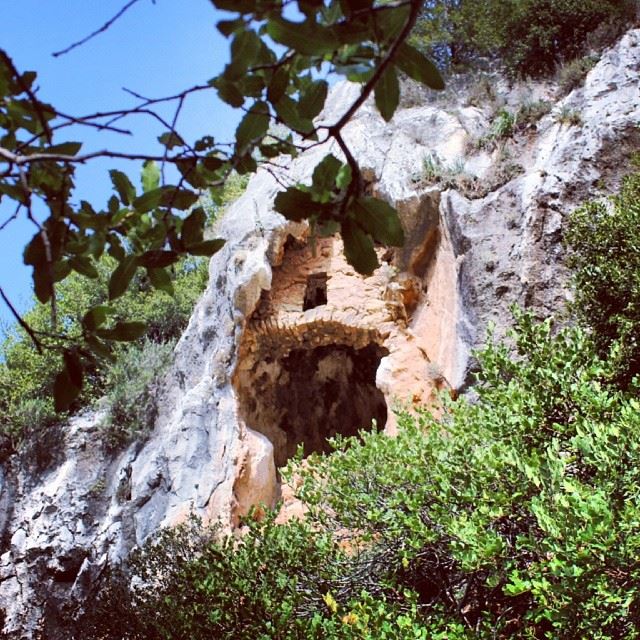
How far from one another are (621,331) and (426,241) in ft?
14.0

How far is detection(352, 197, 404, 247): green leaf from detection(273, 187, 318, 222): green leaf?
0.33 feet

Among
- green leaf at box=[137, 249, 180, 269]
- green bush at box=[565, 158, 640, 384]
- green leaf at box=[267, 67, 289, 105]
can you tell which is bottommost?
green leaf at box=[137, 249, 180, 269]

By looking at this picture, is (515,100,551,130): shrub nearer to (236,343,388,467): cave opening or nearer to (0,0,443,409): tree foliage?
(236,343,388,467): cave opening

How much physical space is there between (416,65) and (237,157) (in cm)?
53

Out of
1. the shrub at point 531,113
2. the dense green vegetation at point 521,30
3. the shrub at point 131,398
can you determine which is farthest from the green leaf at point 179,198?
the dense green vegetation at point 521,30

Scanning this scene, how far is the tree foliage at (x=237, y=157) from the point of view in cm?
147

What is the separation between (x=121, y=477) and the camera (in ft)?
36.8

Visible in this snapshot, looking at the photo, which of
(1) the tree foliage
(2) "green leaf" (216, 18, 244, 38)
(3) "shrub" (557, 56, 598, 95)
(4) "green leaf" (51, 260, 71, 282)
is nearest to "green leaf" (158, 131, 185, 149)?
(1) the tree foliage

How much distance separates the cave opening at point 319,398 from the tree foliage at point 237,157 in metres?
8.98

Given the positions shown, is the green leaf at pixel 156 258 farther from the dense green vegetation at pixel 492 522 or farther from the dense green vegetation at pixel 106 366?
the dense green vegetation at pixel 106 366

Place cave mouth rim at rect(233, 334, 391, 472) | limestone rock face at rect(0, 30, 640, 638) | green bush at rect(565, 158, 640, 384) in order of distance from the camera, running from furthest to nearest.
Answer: cave mouth rim at rect(233, 334, 391, 472), limestone rock face at rect(0, 30, 640, 638), green bush at rect(565, 158, 640, 384)

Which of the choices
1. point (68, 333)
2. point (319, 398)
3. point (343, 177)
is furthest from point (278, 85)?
point (68, 333)

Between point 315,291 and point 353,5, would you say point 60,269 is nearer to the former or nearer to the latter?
point 353,5

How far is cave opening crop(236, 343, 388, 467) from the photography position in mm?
11211
